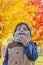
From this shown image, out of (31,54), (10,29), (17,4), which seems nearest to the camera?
(31,54)

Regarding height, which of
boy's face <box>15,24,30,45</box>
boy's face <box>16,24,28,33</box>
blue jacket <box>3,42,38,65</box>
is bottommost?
blue jacket <box>3,42,38,65</box>

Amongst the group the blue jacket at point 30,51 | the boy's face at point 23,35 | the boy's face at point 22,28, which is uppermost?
the boy's face at point 22,28

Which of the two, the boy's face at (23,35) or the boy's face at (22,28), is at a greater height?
the boy's face at (22,28)

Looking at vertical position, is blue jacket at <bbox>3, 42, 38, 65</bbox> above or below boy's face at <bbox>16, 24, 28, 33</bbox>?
below

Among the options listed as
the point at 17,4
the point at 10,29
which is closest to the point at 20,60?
the point at 10,29

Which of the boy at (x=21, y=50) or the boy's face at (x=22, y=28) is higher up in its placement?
the boy's face at (x=22, y=28)

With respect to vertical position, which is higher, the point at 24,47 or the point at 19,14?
the point at 19,14

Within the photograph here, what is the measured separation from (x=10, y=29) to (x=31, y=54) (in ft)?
6.09

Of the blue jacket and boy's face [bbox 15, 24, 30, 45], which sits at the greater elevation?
boy's face [bbox 15, 24, 30, 45]

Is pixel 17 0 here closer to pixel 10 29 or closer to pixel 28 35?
pixel 10 29

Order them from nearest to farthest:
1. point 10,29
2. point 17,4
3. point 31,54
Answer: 1. point 31,54
2. point 10,29
3. point 17,4

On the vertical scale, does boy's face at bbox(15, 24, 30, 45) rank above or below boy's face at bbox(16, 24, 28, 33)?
below

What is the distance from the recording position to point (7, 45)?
0.86 meters

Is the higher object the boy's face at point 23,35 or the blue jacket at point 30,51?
the boy's face at point 23,35
